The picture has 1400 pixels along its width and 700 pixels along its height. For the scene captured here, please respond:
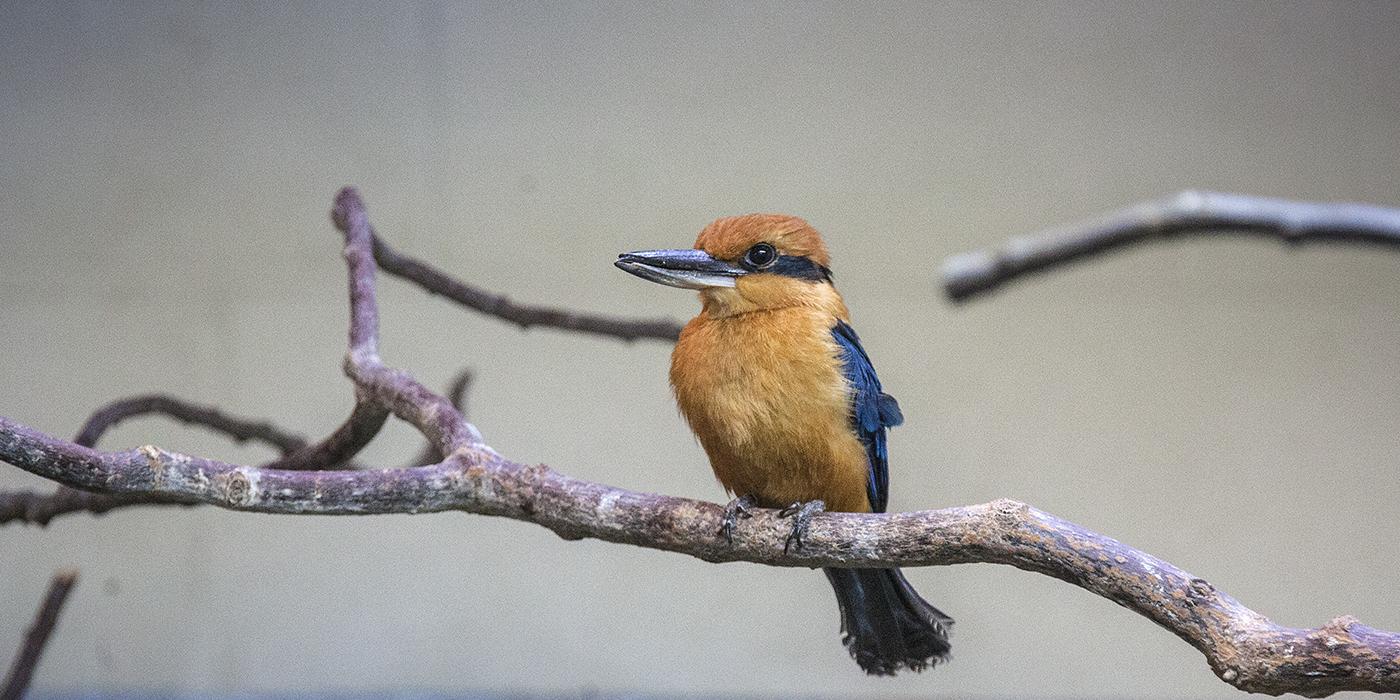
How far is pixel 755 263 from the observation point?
1724 millimetres

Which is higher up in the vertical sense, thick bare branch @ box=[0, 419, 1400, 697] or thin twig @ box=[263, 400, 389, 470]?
thin twig @ box=[263, 400, 389, 470]

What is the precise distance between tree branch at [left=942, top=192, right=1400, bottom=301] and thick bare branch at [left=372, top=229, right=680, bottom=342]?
2.15 meters

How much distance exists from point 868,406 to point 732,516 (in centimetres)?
27

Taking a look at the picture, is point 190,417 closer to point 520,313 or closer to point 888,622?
point 520,313

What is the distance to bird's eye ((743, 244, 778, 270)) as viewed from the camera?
1.72 metres

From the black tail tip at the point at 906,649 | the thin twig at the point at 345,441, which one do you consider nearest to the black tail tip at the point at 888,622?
the black tail tip at the point at 906,649

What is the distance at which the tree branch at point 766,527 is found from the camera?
43.0 inches

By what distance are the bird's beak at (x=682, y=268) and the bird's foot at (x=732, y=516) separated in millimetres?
310

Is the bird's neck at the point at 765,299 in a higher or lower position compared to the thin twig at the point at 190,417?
higher

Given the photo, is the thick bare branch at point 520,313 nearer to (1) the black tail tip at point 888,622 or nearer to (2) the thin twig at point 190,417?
(2) the thin twig at point 190,417

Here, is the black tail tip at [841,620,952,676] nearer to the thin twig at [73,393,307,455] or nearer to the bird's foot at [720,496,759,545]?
the bird's foot at [720,496,759,545]

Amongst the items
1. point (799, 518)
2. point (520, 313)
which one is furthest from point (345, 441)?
point (799, 518)

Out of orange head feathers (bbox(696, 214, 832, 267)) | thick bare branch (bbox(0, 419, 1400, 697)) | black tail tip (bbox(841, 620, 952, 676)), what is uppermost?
orange head feathers (bbox(696, 214, 832, 267))

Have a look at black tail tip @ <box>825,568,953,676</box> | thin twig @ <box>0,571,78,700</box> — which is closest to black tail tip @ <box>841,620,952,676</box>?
black tail tip @ <box>825,568,953,676</box>
